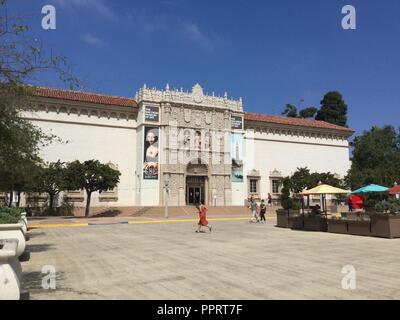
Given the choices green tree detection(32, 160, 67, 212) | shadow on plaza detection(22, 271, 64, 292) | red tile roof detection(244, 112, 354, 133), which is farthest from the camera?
red tile roof detection(244, 112, 354, 133)

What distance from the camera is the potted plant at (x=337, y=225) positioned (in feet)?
59.4

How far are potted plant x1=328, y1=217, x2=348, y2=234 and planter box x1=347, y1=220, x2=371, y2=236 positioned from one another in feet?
0.96

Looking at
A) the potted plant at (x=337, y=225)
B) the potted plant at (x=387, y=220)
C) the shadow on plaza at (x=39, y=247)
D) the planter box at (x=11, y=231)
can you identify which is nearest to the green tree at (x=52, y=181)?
the shadow on plaza at (x=39, y=247)

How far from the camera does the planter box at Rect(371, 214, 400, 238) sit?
15.7 meters

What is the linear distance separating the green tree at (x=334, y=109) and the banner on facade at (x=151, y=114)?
4438 cm

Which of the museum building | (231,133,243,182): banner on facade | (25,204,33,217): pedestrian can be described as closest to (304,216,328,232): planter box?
the museum building

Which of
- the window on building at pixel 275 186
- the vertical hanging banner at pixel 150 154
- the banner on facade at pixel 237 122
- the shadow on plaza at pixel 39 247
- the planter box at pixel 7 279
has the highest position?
the banner on facade at pixel 237 122

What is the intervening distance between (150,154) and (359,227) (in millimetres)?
30631

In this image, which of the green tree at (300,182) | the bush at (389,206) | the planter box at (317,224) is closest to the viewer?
the bush at (389,206)

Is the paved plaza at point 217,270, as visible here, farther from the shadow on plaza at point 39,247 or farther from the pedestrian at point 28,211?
the pedestrian at point 28,211

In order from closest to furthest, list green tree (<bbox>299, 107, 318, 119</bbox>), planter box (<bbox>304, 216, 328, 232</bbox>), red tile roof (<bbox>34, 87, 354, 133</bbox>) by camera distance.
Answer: planter box (<bbox>304, 216, 328, 232</bbox>), red tile roof (<bbox>34, 87, 354, 133</bbox>), green tree (<bbox>299, 107, 318, 119</bbox>)

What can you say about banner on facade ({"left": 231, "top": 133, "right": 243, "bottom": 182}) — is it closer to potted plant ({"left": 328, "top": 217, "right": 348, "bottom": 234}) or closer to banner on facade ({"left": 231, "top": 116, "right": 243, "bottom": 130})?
banner on facade ({"left": 231, "top": 116, "right": 243, "bottom": 130})

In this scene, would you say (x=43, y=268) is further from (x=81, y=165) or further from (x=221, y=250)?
(x=81, y=165)
